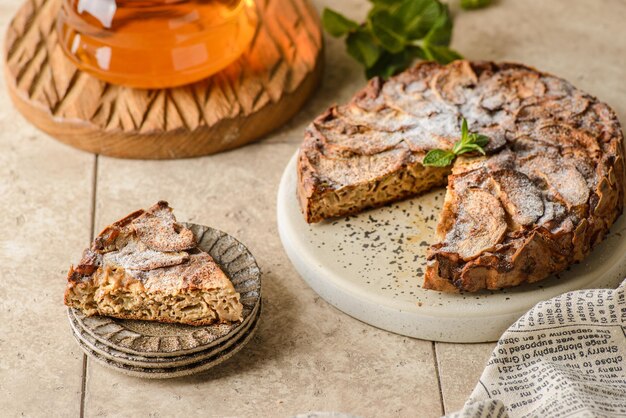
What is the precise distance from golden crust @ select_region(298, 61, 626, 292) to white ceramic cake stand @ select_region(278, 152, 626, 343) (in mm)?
50

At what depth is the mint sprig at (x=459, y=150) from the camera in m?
2.96

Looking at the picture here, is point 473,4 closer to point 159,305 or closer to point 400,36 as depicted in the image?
point 400,36

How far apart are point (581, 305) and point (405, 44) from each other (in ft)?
4.50

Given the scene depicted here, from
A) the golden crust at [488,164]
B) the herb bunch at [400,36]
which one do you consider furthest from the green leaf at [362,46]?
the golden crust at [488,164]

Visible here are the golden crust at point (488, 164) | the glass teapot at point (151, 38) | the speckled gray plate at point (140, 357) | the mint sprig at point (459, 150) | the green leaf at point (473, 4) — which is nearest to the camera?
the speckled gray plate at point (140, 357)

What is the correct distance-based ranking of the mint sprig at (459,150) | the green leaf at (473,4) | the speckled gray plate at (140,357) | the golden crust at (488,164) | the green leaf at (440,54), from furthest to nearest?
the green leaf at (473,4) < the green leaf at (440,54) < the mint sprig at (459,150) < the golden crust at (488,164) < the speckled gray plate at (140,357)

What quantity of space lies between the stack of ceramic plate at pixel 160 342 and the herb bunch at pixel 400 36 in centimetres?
132

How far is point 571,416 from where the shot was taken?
94.7 inches

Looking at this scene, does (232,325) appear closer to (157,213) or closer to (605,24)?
(157,213)

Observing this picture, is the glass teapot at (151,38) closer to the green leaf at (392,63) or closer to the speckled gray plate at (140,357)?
the green leaf at (392,63)

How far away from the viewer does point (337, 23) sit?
3744mm

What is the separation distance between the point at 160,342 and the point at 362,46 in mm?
1616

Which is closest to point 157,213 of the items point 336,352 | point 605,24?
point 336,352

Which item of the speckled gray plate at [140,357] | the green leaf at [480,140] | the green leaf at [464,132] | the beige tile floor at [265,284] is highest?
the green leaf at [464,132]
